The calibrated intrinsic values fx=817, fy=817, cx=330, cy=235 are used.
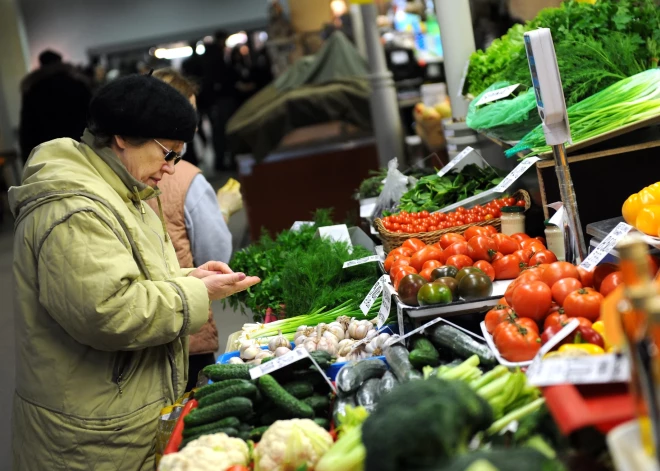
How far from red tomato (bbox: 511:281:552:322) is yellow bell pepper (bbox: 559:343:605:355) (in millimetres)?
330

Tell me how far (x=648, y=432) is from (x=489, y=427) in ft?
1.90

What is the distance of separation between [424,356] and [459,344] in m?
0.12

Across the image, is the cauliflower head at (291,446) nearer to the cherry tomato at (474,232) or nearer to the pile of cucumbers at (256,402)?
the pile of cucumbers at (256,402)

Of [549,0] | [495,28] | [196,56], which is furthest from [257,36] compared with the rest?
[549,0]

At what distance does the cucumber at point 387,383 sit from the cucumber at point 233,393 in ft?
1.39

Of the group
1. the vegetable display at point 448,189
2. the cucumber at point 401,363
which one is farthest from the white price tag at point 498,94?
the cucumber at point 401,363

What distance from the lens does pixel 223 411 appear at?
2654mm

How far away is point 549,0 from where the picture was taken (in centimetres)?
614

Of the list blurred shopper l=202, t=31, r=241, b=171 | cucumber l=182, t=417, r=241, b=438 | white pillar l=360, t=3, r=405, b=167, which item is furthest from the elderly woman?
blurred shopper l=202, t=31, r=241, b=171

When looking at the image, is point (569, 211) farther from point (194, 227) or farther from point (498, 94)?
point (194, 227)

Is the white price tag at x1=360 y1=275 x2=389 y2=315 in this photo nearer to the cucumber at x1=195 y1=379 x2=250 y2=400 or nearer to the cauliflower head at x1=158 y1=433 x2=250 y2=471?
the cucumber at x1=195 y1=379 x2=250 y2=400

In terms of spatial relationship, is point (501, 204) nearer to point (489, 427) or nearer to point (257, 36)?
point (489, 427)

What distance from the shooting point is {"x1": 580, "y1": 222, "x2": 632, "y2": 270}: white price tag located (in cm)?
276

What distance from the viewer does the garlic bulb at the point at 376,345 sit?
3183 millimetres
